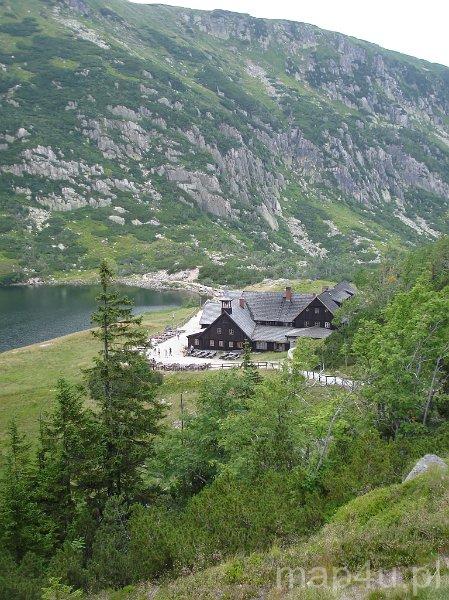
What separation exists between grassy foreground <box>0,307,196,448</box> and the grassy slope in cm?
3029

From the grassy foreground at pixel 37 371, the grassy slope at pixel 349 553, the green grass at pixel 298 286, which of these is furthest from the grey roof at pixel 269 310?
the grassy slope at pixel 349 553

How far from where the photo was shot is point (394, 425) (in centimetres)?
2884

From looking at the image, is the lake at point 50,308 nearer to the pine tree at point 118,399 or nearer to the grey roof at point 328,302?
the grey roof at point 328,302

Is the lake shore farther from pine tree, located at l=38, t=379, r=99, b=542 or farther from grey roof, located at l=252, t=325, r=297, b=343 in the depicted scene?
pine tree, located at l=38, t=379, r=99, b=542

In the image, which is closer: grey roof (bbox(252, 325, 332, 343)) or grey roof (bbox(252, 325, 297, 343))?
grey roof (bbox(252, 325, 332, 343))

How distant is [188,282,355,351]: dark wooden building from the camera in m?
72.5

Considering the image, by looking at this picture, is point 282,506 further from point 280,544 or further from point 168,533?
point 168,533

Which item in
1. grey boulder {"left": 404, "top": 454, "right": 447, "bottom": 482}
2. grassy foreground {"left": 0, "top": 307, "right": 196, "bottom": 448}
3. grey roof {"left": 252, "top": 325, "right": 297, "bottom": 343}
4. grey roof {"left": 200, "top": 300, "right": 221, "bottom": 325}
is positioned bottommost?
grassy foreground {"left": 0, "top": 307, "right": 196, "bottom": 448}

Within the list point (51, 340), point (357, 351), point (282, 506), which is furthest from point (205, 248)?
point (282, 506)

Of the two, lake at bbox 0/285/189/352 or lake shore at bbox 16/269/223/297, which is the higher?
lake shore at bbox 16/269/223/297

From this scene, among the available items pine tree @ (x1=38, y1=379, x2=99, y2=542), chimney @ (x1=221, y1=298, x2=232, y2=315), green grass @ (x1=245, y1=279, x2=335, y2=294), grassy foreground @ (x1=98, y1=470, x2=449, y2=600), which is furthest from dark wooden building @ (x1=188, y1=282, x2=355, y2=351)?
grassy foreground @ (x1=98, y1=470, x2=449, y2=600)

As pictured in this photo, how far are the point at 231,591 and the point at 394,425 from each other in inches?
681

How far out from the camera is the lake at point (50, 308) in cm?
9662

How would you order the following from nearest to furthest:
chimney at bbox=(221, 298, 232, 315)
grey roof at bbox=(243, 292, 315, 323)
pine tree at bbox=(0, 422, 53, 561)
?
pine tree at bbox=(0, 422, 53, 561), chimney at bbox=(221, 298, 232, 315), grey roof at bbox=(243, 292, 315, 323)
